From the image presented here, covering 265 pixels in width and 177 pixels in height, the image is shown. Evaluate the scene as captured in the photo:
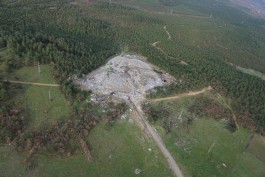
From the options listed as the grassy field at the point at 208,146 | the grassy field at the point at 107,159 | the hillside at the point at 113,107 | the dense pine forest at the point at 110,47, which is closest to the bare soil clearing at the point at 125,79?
the hillside at the point at 113,107

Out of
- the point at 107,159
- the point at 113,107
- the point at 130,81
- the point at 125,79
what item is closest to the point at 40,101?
the point at 113,107

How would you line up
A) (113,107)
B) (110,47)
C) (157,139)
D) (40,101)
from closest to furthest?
(157,139), (40,101), (113,107), (110,47)

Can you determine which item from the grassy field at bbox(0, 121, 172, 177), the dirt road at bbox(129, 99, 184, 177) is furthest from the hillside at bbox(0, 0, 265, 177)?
the dirt road at bbox(129, 99, 184, 177)

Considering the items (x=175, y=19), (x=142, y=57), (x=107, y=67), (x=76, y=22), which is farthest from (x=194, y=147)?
(x=175, y=19)

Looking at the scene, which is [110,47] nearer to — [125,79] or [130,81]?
[125,79]

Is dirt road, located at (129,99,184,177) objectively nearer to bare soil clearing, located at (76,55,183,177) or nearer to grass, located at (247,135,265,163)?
bare soil clearing, located at (76,55,183,177)

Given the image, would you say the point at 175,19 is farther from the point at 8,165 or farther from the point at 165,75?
the point at 8,165

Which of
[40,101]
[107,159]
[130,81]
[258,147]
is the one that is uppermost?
[130,81]
